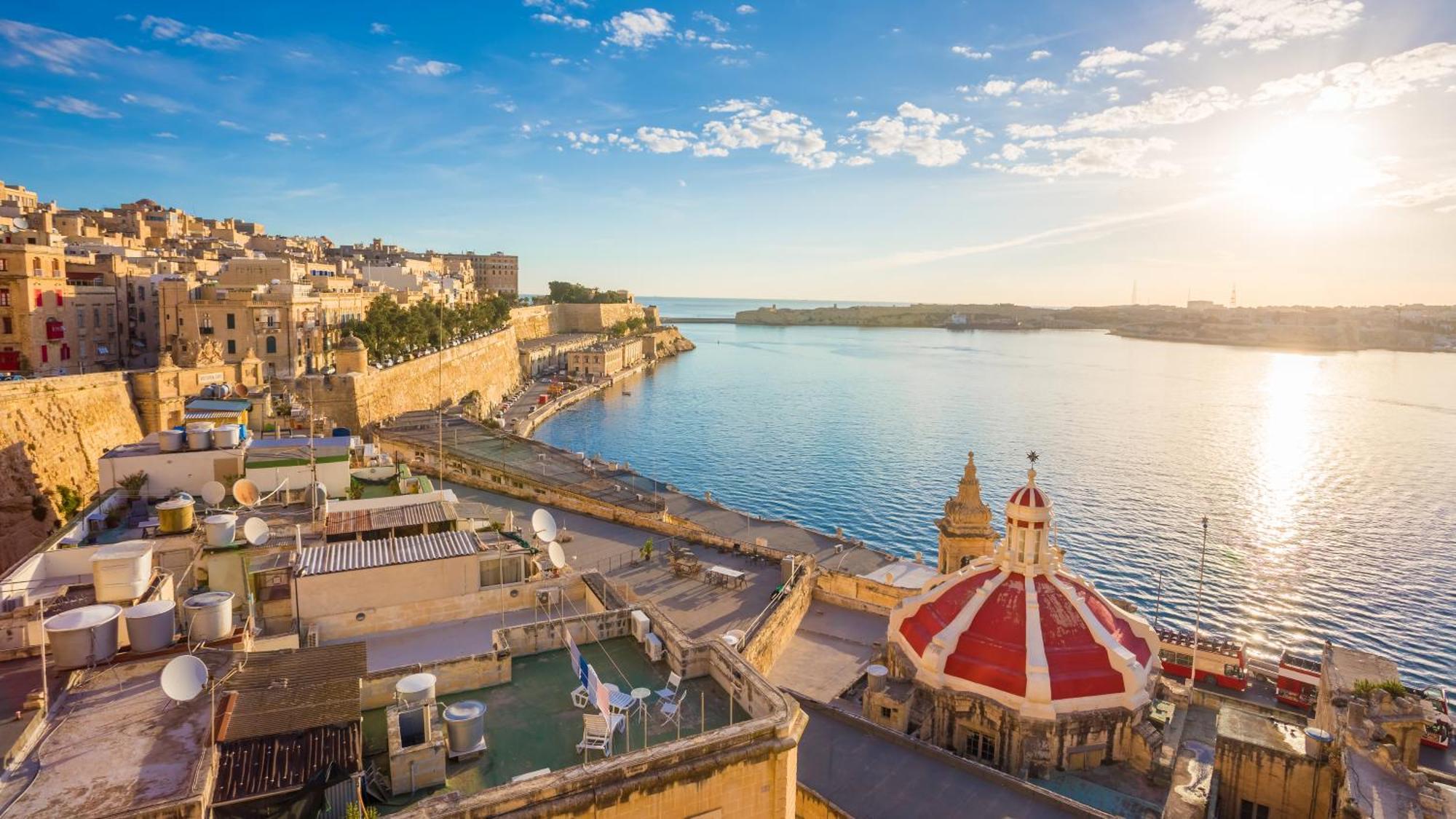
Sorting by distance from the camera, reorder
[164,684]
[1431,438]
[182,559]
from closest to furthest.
Result: [164,684] → [182,559] → [1431,438]

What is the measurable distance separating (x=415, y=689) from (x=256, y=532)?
6951mm

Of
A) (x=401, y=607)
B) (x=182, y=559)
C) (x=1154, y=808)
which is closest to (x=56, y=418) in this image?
(x=182, y=559)

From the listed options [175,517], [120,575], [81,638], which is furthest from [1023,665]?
[175,517]

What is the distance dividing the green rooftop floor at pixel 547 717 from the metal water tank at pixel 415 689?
471 mm

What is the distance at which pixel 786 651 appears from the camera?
1927 centimetres

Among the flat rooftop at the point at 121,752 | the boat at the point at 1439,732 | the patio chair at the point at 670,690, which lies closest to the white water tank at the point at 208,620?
the flat rooftop at the point at 121,752

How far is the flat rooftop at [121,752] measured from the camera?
20.0 feet

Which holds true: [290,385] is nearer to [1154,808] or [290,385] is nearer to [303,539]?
[303,539]

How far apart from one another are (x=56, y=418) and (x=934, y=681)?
2750 centimetres

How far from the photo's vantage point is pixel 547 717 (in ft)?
27.1

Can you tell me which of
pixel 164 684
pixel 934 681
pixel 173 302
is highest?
pixel 173 302

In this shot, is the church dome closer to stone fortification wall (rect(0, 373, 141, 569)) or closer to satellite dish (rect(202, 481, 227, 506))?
satellite dish (rect(202, 481, 227, 506))

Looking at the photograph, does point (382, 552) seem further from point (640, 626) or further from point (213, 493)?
point (213, 493)

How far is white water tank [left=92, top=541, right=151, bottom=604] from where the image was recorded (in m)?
9.95
